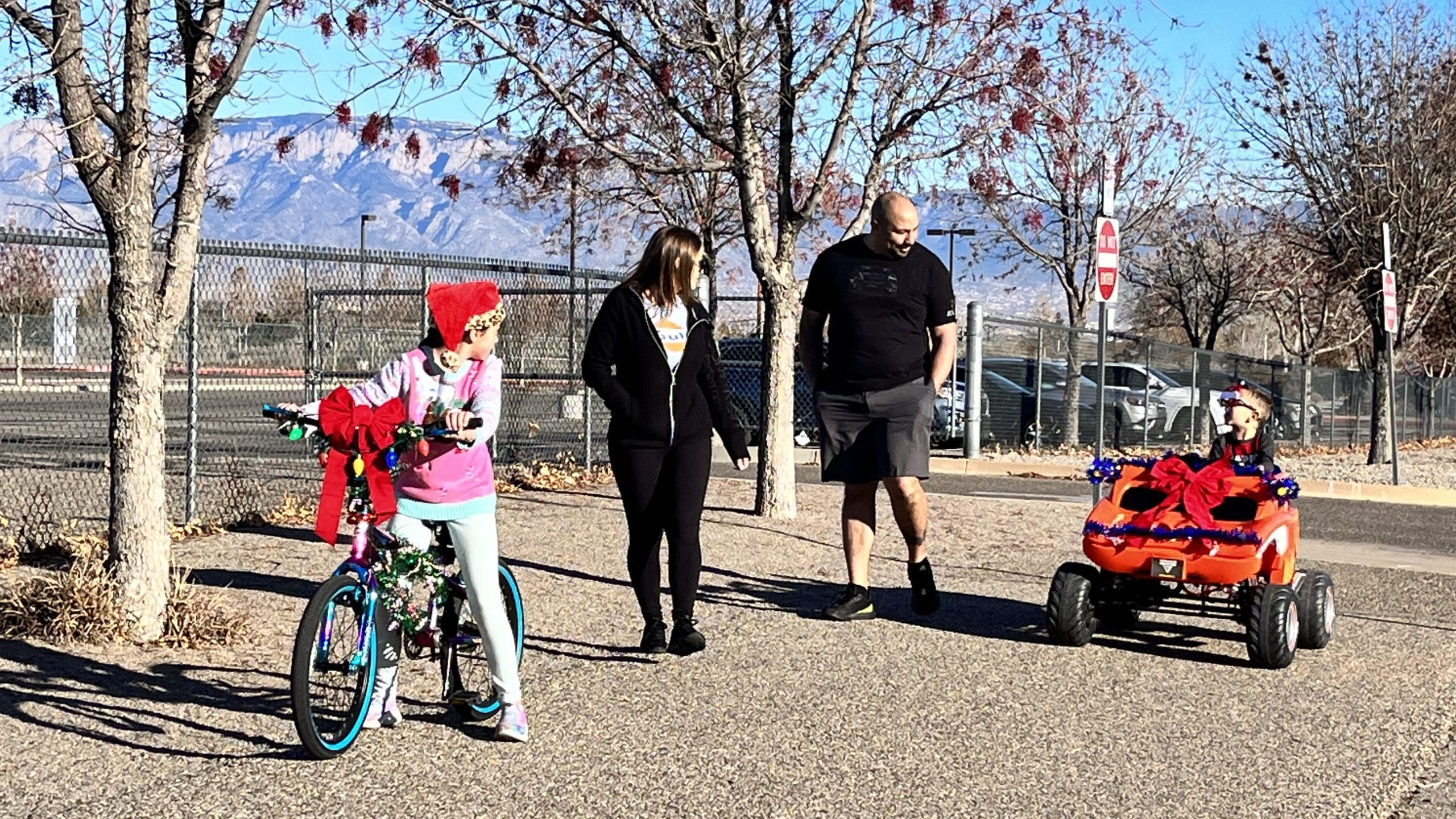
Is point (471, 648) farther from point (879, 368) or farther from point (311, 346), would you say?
point (311, 346)

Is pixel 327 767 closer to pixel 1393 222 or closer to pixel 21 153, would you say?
pixel 21 153

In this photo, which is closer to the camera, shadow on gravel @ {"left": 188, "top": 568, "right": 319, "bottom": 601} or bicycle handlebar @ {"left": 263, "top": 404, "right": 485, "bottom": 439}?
bicycle handlebar @ {"left": 263, "top": 404, "right": 485, "bottom": 439}

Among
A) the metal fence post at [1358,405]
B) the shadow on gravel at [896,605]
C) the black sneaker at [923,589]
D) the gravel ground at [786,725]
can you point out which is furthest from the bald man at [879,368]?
the metal fence post at [1358,405]

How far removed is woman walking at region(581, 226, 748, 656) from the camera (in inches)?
289

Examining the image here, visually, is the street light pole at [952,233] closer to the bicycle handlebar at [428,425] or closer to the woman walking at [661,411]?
the woman walking at [661,411]

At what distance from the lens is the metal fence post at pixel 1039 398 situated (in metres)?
24.4

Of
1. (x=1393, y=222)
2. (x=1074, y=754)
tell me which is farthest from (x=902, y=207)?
(x=1393, y=222)

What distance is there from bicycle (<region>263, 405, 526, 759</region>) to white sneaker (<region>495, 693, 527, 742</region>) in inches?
6.3

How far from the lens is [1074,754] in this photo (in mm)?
5953

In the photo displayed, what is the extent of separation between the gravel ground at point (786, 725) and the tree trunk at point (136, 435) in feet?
1.09

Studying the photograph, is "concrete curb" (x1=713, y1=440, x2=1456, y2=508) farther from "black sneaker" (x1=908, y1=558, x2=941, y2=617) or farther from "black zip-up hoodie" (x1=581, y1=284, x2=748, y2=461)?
"black zip-up hoodie" (x1=581, y1=284, x2=748, y2=461)

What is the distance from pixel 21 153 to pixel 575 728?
4.53m

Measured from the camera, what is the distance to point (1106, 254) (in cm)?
1140

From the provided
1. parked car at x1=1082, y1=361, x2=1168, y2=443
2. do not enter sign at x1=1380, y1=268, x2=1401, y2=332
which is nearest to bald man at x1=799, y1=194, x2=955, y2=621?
do not enter sign at x1=1380, y1=268, x2=1401, y2=332
